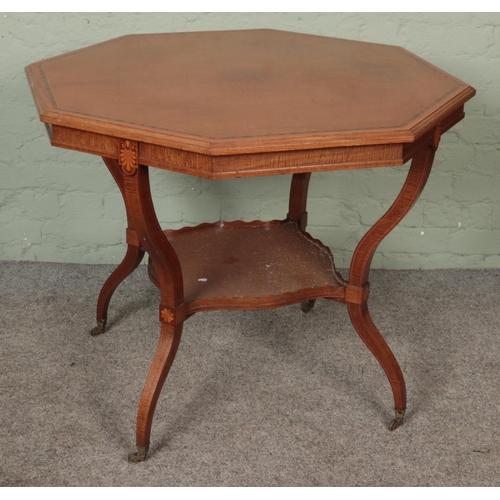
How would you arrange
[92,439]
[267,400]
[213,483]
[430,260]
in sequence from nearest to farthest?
[213,483] < [92,439] < [267,400] < [430,260]

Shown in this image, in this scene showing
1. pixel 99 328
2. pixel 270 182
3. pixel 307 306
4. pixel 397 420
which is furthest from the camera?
pixel 270 182

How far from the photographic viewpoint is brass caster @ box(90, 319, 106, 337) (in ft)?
9.48

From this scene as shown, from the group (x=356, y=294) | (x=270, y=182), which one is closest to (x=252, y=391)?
(x=356, y=294)

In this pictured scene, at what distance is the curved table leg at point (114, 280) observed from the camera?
8.94 feet

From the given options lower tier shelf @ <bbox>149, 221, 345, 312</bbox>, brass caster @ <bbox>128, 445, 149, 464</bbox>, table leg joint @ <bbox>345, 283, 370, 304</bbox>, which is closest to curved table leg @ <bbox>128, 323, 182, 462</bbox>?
brass caster @ <bbox>128, 445, 149, 464</bbox>

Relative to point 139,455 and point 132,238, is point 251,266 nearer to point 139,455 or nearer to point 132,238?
point 132,238

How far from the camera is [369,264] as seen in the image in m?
2.28

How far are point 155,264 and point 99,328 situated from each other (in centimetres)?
84

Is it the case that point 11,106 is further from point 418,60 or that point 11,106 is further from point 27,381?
point 418,60

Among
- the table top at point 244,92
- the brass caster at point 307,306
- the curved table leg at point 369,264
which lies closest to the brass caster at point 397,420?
the curved table leg at point 369,264

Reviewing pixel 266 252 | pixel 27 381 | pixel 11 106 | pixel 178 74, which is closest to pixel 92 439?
pixel 27 381

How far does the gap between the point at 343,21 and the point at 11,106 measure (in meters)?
1.34

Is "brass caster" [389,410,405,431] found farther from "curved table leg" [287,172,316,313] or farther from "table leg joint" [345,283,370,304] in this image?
"curved table leg" [287,172,316,313]

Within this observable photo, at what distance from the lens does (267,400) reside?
2.54m
